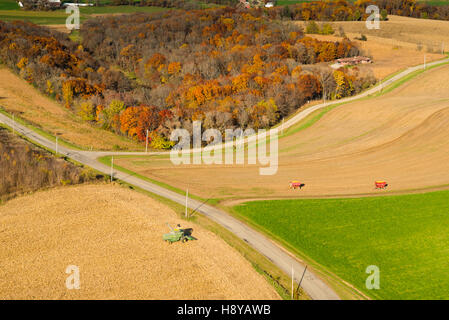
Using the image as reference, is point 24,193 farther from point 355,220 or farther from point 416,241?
point 416,241

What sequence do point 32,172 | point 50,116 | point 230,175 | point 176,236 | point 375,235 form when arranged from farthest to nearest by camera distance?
point 50,116 < point 230,175 < point 32,172 < point 375,235 < point 176,236

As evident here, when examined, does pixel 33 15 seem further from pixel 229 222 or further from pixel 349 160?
pixel 229 222

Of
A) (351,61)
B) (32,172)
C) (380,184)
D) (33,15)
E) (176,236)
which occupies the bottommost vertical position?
(176,236)

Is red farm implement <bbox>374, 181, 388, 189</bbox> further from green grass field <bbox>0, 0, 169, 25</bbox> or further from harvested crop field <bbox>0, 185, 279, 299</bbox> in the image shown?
green grass field <bbox>0, 0, 169, 25</bbox>

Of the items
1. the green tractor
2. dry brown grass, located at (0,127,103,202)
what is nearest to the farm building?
dry brown grass, located at (0,127,103,202)

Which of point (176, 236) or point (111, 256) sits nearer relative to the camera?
point (111, 256)

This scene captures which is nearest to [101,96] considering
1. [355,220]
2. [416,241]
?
[355,220]

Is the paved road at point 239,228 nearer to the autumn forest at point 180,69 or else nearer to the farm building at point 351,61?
the autumn forest at point 180,69

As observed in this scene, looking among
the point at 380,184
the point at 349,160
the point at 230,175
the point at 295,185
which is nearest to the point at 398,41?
the point at 349,160
